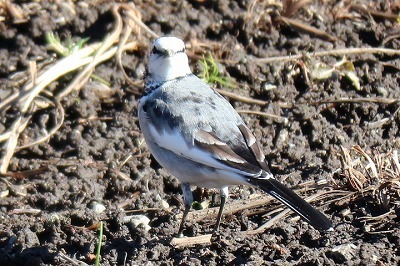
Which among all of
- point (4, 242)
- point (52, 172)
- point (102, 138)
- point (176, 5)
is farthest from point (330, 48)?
point (4, 242)

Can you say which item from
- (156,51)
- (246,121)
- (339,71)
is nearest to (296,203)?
(156,51)

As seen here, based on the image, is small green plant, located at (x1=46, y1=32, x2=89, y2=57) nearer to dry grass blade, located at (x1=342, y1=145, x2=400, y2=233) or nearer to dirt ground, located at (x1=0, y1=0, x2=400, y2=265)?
dirt ground, located at (x1=0, y1=0, x2=400, y2=265)

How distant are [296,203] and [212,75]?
2167mm

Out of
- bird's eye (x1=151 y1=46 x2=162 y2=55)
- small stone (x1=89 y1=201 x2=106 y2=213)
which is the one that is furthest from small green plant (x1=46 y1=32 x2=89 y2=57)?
small stone (x1=89 y1=201 x2=106 y2=213)

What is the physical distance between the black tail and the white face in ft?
4.02

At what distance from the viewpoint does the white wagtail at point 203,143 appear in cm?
494

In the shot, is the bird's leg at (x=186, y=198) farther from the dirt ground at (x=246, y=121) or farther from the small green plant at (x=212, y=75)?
the small green plant at (x=212, y=75)

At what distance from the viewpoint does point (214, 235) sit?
502 cm

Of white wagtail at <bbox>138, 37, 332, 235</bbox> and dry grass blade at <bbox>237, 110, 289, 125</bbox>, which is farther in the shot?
dry grass blade at <bbox>237, 110, 289, 125</bbox>

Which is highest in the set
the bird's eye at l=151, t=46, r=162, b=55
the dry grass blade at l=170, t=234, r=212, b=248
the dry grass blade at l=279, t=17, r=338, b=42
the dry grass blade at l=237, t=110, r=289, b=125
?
the dry grass blade at l=279, t=17, r=338, b=42

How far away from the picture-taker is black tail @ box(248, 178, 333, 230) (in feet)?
15.4

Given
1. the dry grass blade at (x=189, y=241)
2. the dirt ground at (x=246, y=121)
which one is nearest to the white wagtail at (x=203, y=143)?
the dry grass blade at (x=189, y=241)

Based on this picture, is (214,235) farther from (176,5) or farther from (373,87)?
(176,5)

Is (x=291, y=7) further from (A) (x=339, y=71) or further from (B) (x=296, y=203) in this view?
(B) (x=296, y=203)
